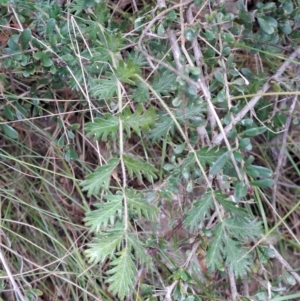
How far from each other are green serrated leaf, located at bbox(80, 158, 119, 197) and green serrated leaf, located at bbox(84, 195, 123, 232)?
3 centimetres

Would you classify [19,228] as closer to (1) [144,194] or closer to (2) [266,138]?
(1) [144,194]

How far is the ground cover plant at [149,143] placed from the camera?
93cm

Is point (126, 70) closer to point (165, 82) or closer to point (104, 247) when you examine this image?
point (165, 82)

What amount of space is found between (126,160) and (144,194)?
150 mm

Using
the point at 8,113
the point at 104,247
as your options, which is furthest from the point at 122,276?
the point at 8,113

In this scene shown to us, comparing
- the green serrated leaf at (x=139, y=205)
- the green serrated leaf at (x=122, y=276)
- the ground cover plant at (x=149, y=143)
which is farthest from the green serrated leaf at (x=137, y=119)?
the green serrated leaf at (x=122, y=276)

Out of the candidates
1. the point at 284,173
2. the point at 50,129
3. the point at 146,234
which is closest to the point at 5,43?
the point at 50,129

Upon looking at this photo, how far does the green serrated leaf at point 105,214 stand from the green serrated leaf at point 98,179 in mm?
29

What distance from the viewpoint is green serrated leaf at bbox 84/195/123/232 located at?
33.5 inches

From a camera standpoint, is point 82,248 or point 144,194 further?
point 82,248

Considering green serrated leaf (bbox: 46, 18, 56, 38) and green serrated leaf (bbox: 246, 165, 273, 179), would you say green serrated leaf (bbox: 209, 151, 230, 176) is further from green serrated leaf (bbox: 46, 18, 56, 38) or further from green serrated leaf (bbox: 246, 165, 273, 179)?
green serrated leaf (bbox: 46, 18, 56, 38)

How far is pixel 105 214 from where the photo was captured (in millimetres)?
861

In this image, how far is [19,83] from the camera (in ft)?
4.26

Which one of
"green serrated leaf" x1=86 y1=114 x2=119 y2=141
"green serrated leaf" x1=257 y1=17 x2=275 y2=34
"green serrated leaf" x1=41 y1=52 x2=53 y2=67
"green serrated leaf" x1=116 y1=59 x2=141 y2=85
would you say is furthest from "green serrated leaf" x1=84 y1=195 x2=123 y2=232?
"green serrated leaf" x1=257 y1=17 x2=275 y2=34
